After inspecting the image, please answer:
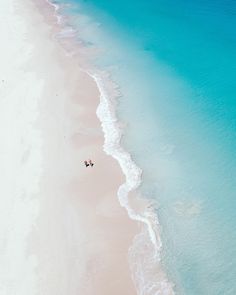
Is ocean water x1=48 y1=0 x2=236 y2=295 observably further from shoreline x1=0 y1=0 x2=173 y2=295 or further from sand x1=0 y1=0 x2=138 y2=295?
sand x1=0 y1=0 x2=138 y2=295

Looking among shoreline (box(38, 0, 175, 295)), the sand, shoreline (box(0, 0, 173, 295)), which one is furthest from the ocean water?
the sand

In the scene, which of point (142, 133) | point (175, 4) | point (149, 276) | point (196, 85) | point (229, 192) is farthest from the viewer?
point (175, 4)

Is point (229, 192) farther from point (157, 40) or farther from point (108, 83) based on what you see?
point (157, 40)

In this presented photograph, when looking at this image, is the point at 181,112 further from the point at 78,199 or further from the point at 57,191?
the point at 57,191

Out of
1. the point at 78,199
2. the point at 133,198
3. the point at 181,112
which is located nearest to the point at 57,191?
the point at 78,199

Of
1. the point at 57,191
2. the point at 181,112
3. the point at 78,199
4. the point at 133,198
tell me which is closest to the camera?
the point at 78,199

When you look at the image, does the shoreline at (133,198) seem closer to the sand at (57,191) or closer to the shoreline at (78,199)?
the shoreline at (78,199)

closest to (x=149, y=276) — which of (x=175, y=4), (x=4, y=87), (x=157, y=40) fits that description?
(x=4, y=87)
